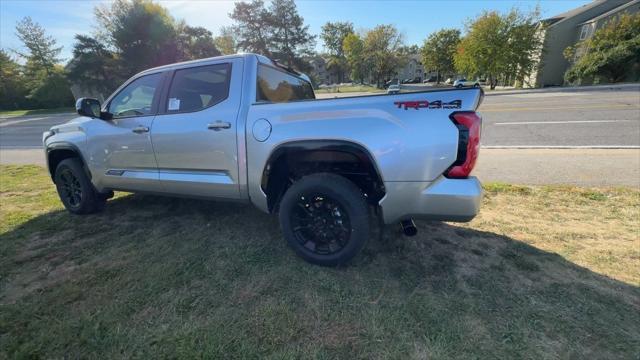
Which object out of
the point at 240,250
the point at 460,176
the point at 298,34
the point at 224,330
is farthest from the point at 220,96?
the point at 298,34

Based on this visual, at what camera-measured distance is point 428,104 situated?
209cm

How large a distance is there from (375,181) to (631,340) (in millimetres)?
1957

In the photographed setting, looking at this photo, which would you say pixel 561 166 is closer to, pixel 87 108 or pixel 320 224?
pixel 320 224

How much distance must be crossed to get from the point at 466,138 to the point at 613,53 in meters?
36.3

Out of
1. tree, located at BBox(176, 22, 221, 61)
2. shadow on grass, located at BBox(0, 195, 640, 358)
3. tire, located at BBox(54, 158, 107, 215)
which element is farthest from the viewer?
tree, located at BBox(176, 22, 221, 61)

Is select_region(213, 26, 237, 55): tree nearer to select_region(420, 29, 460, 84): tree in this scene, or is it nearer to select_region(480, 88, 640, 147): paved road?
select_region(420, 29, 460, 84): tree

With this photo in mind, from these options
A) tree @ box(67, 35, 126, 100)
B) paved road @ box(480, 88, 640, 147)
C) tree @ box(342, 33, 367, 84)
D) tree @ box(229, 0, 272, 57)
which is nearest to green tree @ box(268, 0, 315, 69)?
tree @ box(229, 0, 272, 57)

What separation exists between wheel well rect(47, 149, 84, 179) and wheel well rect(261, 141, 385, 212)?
2.89 m

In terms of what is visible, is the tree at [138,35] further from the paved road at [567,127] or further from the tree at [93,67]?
the paved road at [567,127]

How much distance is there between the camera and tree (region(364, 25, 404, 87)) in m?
51.2

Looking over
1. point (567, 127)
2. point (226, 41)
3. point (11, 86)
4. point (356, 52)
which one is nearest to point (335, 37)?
point (356, 52)

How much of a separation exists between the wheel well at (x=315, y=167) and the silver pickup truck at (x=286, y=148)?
11 millimetres

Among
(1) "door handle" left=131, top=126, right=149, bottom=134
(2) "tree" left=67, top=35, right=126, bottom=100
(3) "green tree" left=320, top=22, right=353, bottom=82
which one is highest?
(3) "green tree" left=320, top=22, right=353, bottom=82

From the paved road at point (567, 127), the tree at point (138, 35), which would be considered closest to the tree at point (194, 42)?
the tree at point (138, 35)
